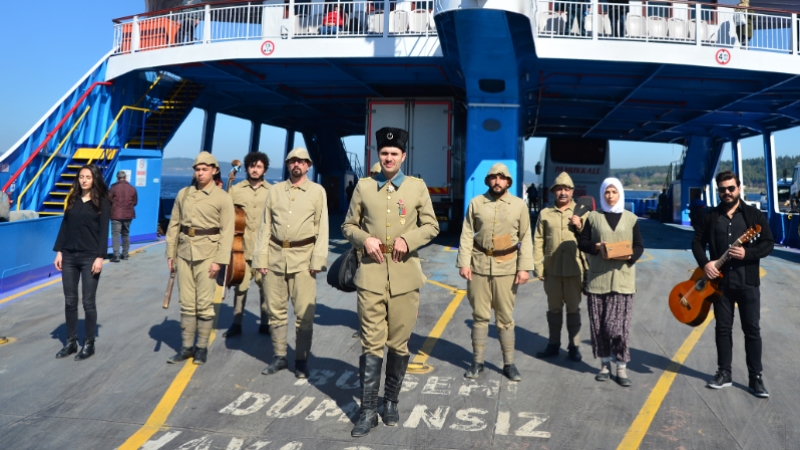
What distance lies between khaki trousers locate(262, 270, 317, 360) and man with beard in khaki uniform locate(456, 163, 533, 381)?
1.43 meters

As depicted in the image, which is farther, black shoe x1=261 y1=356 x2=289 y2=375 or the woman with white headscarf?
black shoe x1=261 y1=356 x2=289 y2=375

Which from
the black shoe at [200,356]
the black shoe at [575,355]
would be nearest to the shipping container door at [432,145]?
the black shoe at [575,355]

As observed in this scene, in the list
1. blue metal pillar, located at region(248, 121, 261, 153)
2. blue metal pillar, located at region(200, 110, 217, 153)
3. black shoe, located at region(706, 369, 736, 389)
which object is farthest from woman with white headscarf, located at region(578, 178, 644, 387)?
blue metal pillar, located at region(248, 121, 261, 153)

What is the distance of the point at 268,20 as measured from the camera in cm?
1452

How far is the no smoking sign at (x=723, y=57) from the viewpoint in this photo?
12961mm

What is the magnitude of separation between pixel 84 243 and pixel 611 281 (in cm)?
509

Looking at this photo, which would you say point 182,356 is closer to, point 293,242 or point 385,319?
point 293,242

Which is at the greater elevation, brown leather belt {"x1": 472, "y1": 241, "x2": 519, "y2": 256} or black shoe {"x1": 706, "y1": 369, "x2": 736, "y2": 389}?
brown leather belt {"x1": 472, "y1": 241, "x2": 519, "y2": 256}

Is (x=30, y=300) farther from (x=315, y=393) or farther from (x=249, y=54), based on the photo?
(x=249, y=54)

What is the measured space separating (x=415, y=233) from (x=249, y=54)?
10.8 meters

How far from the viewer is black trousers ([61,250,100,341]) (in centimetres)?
627

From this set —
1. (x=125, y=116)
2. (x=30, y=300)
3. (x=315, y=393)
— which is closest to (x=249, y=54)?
(x=125, y=116)

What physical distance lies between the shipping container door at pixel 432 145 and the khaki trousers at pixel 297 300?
9843 millimetres

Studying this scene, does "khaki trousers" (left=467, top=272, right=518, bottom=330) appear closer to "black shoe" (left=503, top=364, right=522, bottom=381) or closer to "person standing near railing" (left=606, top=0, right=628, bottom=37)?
"black shoe" (left=503, top=364, right=522, bottom=381)
